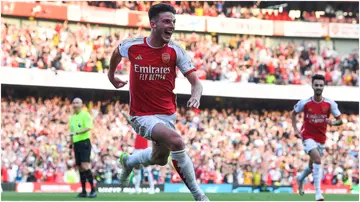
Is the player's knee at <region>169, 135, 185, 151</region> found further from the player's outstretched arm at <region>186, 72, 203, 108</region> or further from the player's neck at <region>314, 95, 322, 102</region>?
the player's neck at <region>314, 95, 322, 102</region>

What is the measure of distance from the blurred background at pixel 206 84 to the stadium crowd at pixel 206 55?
0.06m

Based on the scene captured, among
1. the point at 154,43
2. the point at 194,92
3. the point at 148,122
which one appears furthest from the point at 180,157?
the point at 154,43

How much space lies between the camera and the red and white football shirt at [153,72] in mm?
10852

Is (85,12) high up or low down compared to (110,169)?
up

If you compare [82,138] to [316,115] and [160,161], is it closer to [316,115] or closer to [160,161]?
[316,115]

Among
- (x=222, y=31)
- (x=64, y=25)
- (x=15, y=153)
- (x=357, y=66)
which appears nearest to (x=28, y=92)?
(x=64, y=25)

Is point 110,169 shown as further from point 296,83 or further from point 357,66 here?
point 357,66

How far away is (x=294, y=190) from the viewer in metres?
31.2

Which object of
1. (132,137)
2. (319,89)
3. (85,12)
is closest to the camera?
(319,89)

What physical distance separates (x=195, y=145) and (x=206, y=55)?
591 centimetres

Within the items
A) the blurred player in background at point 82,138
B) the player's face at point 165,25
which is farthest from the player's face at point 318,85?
the player's face at point 165,25

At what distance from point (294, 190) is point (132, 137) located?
6512mm

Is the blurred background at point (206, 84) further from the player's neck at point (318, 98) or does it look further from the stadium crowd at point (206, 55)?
the player's neck at point (318, 98)

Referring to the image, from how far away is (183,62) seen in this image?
10.8 metres
